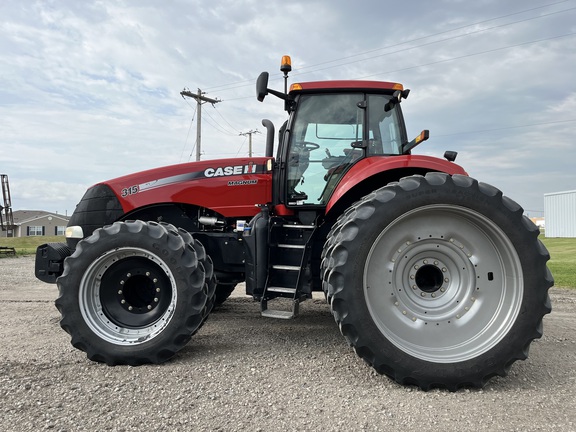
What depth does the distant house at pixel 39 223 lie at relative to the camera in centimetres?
5459

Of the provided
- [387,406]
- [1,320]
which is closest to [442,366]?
[387,406]

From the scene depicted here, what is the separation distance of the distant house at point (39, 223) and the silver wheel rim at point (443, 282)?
59.7m

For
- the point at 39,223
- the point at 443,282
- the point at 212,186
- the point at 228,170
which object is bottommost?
the point at 39,223

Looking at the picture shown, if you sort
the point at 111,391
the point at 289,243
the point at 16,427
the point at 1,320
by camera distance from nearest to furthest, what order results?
the point at 16,427, the point at 111,391, the point at 289,243, the point at 1,320

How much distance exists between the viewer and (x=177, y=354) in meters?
3.72

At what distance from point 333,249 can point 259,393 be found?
1.11m

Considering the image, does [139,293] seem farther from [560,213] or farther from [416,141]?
[560,213]

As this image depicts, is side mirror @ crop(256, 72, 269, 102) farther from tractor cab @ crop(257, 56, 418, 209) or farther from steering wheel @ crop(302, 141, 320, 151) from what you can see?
steering wheel @ crop(302, 141, 320, 151)

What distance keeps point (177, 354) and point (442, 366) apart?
2.14 meters

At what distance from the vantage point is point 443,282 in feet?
10.9

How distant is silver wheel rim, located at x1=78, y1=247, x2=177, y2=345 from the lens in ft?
11.8

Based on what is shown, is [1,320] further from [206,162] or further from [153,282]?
[206,162]

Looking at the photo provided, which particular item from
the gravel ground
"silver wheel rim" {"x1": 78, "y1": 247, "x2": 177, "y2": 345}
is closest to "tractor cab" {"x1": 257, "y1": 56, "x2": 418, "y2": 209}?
"silver wheel rim" {"x1": 78, "y1": 247, "x2": 177, "y2": 345}

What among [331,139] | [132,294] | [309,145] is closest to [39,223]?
[132,294]
